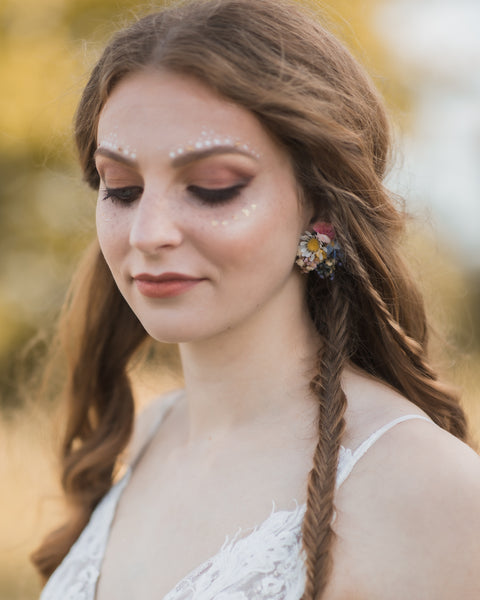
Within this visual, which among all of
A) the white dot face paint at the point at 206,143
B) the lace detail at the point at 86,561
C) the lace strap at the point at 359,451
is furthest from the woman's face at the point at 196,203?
the lace detail at the point at 86,561

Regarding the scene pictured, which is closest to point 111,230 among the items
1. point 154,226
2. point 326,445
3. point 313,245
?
point 154,226

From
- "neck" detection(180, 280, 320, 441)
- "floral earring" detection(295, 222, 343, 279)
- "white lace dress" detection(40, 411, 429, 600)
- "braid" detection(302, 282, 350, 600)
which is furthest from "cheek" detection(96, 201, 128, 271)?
"white lace dress" detection(40, 411, 429, 600)

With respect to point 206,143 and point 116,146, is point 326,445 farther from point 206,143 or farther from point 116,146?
point 116,146

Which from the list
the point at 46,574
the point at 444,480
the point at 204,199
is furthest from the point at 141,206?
the point at 46,574

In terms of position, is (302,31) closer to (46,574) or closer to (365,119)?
(365,119)

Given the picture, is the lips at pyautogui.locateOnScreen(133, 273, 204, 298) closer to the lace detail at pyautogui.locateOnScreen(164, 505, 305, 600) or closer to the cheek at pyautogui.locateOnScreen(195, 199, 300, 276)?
the cheek at pyautogui.locateOnScreen(195, 199, 300, 276)

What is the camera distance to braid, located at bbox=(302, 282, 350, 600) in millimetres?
1633

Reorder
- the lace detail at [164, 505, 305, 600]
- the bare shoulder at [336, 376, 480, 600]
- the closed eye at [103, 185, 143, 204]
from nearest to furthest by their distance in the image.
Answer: the bare shoulder at [336, 376, 480, 600], the lace detail at [164, 505, 305, 600], the closed eye at [103, 185, 143, 204]

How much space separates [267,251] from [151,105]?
46cm

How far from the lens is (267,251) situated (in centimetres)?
189

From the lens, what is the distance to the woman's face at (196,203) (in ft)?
6.01

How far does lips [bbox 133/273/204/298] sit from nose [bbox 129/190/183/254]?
79mm

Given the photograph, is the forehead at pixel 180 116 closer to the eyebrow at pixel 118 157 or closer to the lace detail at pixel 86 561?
the eyebrow at pixel 118 157

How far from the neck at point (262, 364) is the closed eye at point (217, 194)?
1.13ft
